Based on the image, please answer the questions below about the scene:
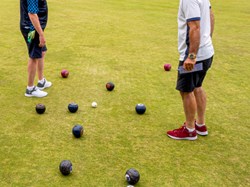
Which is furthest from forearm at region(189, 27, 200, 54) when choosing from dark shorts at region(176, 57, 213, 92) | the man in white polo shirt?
dark shorts at region(176, 57, 213, 92)

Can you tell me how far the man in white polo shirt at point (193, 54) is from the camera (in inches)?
167

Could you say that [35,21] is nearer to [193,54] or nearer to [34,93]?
[34,93]

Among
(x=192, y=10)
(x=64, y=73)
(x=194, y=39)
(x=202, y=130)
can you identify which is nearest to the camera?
(x=192, y=10)

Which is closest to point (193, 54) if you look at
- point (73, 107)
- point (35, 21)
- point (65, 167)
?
point (65, 167)

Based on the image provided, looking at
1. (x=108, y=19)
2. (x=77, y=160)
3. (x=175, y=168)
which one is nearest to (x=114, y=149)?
(x=77, y=160)

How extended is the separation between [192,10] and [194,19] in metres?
0.11

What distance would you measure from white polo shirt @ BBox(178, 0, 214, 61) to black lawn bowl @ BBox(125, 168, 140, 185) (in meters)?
1.63

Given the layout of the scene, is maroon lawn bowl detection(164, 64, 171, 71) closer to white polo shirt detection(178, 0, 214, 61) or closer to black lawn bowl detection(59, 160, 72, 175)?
white polo shirt detection(178, 0, 214, 61)

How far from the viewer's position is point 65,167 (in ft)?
13.3

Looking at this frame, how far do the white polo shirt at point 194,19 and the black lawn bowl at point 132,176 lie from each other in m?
1.63

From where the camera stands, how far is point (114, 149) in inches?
188

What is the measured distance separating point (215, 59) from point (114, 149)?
209 inches

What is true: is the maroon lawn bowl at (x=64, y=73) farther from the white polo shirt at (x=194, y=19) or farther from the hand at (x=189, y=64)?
the hand at (x=189, y=64)

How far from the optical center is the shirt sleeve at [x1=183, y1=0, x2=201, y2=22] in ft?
13.7
